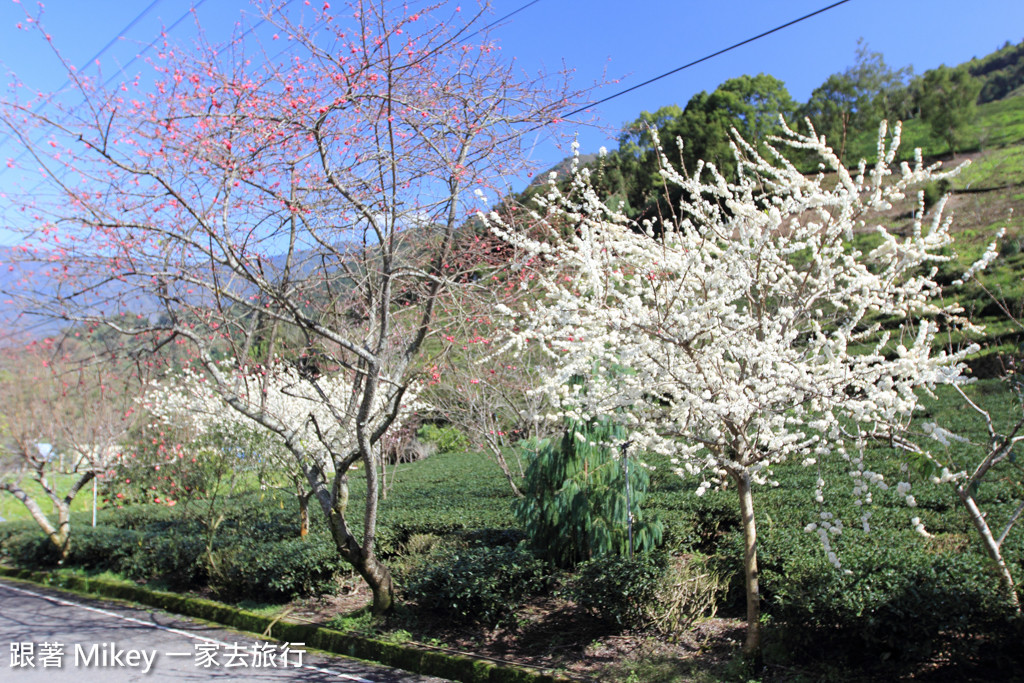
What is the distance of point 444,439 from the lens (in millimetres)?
25328

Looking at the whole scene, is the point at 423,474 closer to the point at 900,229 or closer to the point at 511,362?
the point at 511,362

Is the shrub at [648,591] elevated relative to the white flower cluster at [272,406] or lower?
lower

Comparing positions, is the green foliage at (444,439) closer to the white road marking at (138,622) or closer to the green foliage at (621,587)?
the white road marking at (138,622)

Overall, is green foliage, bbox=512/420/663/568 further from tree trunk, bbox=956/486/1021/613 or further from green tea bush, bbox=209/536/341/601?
tree trunk, bbox=956/486/1021/613

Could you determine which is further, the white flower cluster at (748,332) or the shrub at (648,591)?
the shrub at (648,591)

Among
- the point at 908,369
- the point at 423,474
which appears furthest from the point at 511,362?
the point at 908,369

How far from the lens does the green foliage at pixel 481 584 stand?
234 inches

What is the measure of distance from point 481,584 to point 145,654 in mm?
3491

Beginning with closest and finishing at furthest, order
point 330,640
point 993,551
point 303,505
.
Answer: point 993,551 → point 330,640 → point 303,505

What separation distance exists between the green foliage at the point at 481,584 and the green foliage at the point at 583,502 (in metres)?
0.47

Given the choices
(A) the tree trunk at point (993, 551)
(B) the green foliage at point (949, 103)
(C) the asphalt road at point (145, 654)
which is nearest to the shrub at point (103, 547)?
(C) the asphalt road at point (145, 654)

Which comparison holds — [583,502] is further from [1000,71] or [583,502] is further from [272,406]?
[1000,71]

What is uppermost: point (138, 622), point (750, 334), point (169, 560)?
point (750, 334)

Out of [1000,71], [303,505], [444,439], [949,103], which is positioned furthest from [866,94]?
[303,505]
